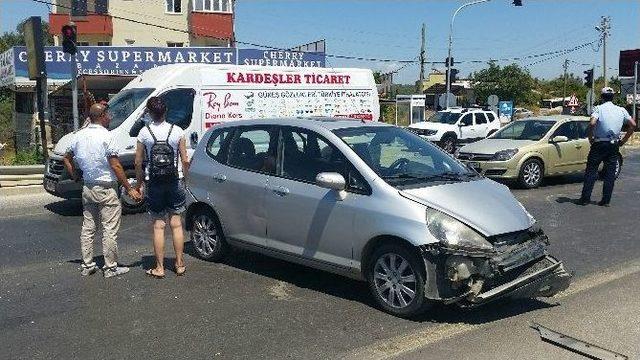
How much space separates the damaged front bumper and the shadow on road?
0.26 m

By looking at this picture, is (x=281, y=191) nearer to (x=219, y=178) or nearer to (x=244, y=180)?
(x=244, y=180)

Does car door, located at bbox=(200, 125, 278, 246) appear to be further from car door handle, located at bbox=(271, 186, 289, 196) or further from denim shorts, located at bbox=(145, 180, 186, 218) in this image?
denim shorts, located at bbox=(145, 180, 186, 218)

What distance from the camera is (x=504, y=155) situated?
1223cm

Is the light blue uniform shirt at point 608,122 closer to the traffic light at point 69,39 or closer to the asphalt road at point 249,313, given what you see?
the asphalt road at point 249,313

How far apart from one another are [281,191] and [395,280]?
56.0 inches

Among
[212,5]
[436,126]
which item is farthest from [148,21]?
[436,126]

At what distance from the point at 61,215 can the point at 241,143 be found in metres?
4.67

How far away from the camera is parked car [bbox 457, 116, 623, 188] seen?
40.1ft

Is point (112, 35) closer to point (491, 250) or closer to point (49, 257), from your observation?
point (49, 257)

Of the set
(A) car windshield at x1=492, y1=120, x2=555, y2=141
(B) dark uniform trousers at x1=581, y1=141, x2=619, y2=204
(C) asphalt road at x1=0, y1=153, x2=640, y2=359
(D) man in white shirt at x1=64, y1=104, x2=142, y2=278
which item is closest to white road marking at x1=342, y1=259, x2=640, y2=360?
(C) asphalt road at x1=0, y1=153, x2=640, y2=359

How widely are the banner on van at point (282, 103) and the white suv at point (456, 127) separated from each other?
10.6 meters

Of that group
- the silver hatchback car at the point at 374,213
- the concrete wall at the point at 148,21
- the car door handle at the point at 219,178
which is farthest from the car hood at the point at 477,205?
the concrete wall at the point at 148,21

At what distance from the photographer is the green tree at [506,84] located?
65.0 meters

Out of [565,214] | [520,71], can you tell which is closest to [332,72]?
[565,214]
